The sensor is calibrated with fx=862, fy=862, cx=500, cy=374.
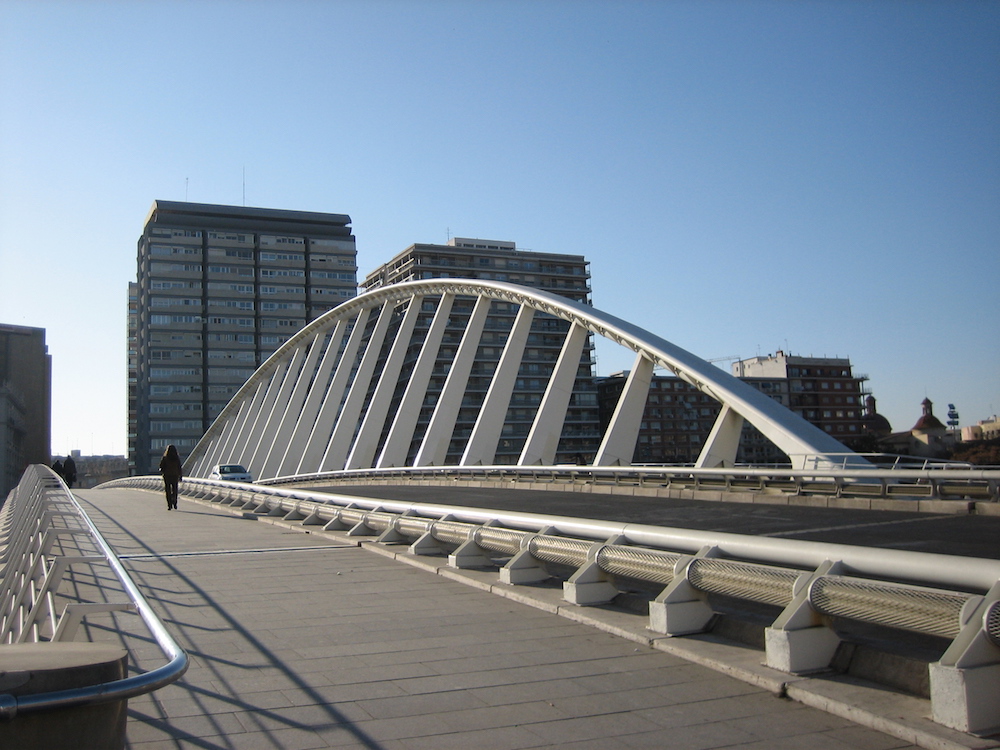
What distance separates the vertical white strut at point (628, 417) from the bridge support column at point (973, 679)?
19504 mm

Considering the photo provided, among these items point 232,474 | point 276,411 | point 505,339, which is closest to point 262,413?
point 276,411

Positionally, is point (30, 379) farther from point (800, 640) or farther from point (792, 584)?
point (800, 640)

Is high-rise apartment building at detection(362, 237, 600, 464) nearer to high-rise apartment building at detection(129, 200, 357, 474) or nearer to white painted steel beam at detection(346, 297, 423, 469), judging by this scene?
high-rise apartment building at detection(129, 200, 357, 474)

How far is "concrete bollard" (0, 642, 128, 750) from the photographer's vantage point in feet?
8.14

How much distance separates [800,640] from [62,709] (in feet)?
11.6

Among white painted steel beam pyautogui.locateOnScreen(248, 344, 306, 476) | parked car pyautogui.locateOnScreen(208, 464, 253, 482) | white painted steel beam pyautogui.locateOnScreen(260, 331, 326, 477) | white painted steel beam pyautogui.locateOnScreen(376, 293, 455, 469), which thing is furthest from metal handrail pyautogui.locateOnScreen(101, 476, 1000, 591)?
white painted steel beam pyautogui.locateOnScreen(248, 344, 306, 476)

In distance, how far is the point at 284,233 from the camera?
119 meters

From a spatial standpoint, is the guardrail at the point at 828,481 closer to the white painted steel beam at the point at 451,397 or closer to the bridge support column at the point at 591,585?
the white painted steel beam at the point at 451,397

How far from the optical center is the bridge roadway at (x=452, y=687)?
3.87 metres

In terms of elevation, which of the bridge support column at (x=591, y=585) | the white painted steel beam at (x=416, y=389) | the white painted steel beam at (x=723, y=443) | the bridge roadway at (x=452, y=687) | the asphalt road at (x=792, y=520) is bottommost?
the asphalt road at (x=792, y=520)

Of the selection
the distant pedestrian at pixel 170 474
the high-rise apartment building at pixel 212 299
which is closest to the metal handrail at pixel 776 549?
the distant pedestrian at pixel 170 474

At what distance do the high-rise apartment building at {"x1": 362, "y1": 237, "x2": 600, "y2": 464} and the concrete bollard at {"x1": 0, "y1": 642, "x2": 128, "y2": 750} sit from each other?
82.2 metres

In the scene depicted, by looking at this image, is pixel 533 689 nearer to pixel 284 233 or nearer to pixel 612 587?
pixel 612 587

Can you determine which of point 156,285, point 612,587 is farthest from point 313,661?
point 156,285
